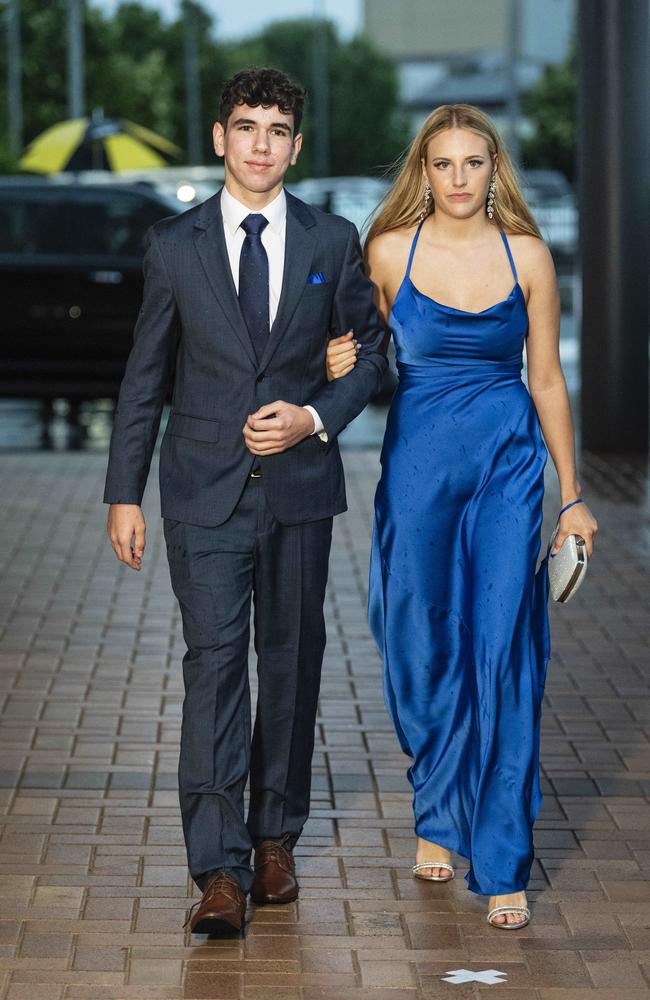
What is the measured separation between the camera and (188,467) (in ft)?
13.7

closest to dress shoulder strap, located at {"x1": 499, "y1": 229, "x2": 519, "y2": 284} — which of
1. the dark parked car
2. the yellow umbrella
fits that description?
the dark parked car

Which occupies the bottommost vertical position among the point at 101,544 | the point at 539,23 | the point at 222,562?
the point at 101,544

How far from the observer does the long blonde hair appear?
4.31 metres

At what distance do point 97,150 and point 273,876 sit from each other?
16.9 metres

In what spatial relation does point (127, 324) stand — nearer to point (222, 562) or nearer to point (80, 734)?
point (80, 734)

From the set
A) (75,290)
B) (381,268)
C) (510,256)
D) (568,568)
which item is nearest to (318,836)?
(568,568)

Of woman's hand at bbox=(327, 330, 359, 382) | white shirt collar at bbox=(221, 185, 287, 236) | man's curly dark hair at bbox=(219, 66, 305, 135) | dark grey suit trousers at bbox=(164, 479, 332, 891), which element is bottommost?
dark grey suit trousers at bbox=(164, 479, 332, 891)

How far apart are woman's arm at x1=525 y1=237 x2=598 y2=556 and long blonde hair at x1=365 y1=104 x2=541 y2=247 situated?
82mm

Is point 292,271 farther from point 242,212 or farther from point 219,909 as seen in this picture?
point 219,909

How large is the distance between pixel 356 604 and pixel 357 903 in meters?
3.58

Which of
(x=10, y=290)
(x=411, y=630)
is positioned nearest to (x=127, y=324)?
(x=10, y=290)

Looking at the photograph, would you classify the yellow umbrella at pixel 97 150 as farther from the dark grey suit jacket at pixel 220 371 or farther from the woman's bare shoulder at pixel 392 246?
the dark grey suit jacket at pixel 220 371

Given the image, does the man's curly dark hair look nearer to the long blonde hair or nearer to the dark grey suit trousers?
the long blonde hair

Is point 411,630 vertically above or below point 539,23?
below
